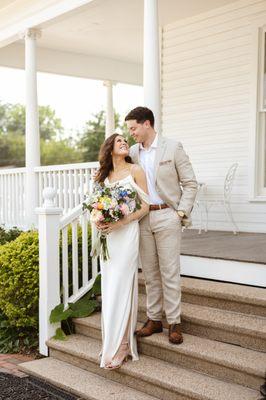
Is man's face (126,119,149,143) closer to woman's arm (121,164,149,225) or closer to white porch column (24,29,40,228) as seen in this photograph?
woman's arm (121,164,149,225)

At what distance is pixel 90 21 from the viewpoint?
356 inches

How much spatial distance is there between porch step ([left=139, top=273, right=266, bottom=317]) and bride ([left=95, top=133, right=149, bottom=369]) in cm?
74

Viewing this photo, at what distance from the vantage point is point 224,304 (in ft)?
15.8

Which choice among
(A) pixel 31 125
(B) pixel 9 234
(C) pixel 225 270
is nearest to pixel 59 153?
(A) pixel 31 125

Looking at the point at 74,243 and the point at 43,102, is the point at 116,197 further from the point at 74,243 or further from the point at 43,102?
the point at 43,102

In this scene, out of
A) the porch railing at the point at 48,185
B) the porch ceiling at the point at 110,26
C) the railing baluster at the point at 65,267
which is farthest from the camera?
the porch ceiling at the point at 110,26

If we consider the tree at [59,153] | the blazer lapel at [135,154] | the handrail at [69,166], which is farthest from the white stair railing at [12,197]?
the tree at [59,153]

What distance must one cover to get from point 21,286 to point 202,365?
2.35 meters

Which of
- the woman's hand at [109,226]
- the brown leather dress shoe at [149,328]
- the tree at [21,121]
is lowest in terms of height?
the brown leather dress shoe at [149,328]

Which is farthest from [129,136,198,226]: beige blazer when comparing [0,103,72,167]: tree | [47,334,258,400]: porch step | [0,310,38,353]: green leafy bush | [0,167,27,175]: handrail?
[0,103,72,167]: tree

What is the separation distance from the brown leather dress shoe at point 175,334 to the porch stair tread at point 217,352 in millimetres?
39

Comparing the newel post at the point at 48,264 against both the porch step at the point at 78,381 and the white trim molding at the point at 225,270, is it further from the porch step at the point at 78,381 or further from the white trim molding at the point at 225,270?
the white trim molding at the point at 225,270

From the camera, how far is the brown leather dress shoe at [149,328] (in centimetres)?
465

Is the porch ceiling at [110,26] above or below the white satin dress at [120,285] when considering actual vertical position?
above
